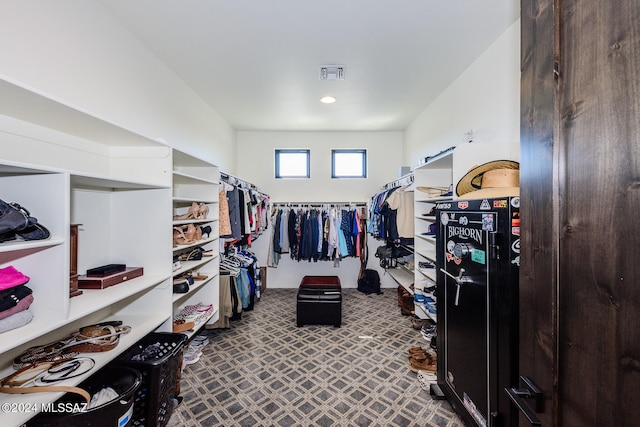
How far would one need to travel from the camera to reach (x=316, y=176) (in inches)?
185

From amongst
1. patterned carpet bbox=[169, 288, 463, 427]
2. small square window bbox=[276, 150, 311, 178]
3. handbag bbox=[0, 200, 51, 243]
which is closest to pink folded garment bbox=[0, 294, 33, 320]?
handbag bbox=[0, 200, 51, 243]

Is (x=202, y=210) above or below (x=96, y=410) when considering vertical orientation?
above

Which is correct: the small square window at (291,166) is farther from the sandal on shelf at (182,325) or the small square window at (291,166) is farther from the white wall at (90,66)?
the sandal on shelf at (182,325)

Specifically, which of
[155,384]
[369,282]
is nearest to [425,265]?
Result: [369,282]

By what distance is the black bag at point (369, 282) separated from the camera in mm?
4316

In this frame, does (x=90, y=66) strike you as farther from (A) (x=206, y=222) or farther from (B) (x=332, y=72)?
(B) (x=332, y=72)

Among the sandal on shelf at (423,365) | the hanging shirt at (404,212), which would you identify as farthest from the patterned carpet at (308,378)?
the hanging shirt at (404,212)

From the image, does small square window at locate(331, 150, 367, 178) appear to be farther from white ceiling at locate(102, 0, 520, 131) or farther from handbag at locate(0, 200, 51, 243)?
handbag at locate(0, 200, 51, 243)

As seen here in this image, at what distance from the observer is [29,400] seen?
1.05m

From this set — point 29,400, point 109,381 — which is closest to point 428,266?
point 109,381

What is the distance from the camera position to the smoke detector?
2.51m

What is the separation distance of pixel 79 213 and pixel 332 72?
239 centimetres

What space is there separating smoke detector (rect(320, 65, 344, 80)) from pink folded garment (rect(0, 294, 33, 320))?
8.54 feet

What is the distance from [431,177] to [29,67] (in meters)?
3.16
